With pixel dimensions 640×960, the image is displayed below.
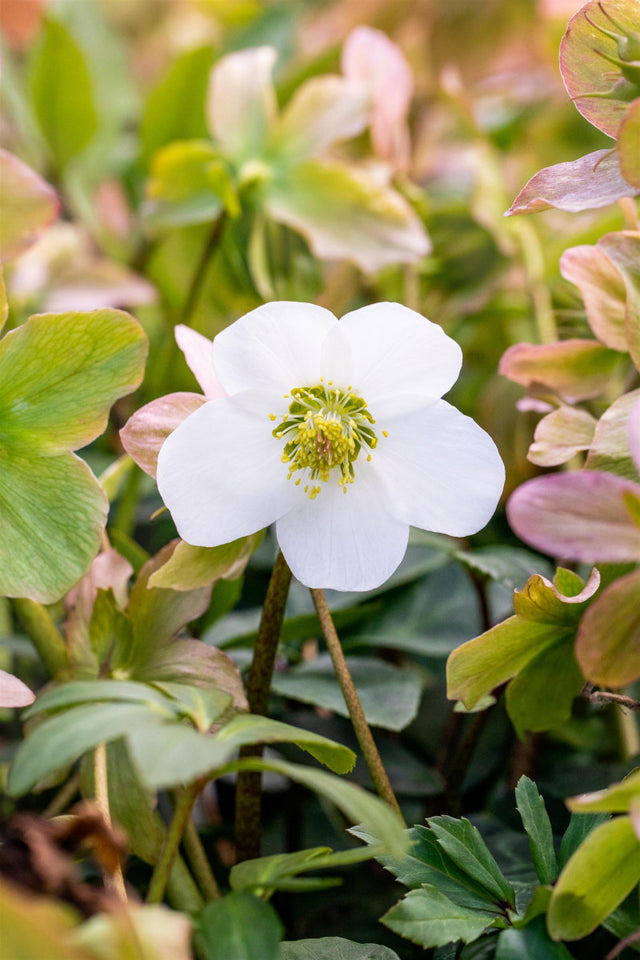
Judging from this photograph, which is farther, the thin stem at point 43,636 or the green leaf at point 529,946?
the thin stem at point 43,636

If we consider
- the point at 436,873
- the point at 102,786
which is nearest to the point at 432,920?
the point at 436,873

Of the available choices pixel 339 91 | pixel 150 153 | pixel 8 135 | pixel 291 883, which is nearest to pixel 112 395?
pixel 291 883

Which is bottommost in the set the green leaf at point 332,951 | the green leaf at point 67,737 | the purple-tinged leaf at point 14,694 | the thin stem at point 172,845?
the green leaf at point 332,951

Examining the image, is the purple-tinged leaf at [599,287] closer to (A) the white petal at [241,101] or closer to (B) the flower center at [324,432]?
(B) the flower center at [324,432]

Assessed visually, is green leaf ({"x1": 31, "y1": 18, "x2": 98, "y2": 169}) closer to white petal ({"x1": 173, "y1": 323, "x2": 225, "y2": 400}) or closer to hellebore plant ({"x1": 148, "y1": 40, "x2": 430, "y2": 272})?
hellebore plant ({"x1": 148, "y1": 40, "x2": 430, "y2": 272})

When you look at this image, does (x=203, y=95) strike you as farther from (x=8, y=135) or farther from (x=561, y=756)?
(x=561, y=756)

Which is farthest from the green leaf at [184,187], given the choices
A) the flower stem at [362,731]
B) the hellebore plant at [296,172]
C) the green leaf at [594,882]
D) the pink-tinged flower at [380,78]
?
the green leaf at [594,882]

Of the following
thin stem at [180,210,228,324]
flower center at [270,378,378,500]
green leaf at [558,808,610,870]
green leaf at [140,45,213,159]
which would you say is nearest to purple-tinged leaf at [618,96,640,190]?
flower center at [270,378,378,500]
